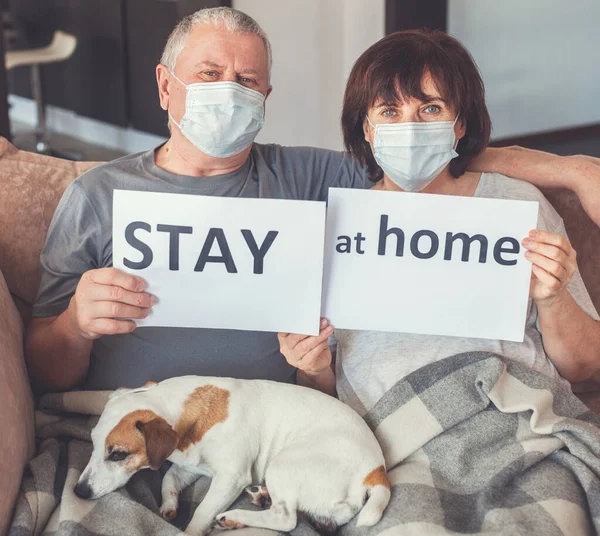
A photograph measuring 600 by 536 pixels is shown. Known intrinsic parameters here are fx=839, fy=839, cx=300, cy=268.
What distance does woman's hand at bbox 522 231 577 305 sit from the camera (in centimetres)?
135

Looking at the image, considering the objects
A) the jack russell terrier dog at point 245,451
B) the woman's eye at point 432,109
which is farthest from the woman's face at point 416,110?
the jack russell terrier dog at point 245,451

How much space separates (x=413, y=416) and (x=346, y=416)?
4.6 inches


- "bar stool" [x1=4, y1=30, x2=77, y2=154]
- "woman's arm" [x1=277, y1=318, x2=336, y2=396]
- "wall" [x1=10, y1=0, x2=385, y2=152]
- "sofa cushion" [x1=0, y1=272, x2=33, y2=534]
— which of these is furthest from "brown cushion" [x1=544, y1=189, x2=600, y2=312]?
"bar stool" [x1=4, y1=30, x2=77, y2=154]

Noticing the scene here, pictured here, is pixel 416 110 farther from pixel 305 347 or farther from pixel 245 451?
pixel 245 451

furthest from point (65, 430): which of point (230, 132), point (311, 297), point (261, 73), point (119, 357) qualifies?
point (261, 73)

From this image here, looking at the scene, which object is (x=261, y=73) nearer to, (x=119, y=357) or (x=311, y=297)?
(x=311, y=297)

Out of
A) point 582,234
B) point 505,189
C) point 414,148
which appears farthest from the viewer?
point 582,234

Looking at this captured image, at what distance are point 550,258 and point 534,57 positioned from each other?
4.76 m

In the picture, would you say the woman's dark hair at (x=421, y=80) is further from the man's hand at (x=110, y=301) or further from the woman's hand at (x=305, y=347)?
the man's hand at (x=110, y=301)

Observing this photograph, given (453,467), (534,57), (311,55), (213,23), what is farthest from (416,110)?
(534,57)

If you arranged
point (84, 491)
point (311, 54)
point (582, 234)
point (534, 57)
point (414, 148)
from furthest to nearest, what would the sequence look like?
point (534, 57) < point (311, 54) < point (582, 234) < point (414, 148) < point (84, 491)

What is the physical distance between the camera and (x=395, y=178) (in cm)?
157

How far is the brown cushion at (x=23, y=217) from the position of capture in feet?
5.42

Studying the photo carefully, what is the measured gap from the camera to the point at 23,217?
1659 millimetres
